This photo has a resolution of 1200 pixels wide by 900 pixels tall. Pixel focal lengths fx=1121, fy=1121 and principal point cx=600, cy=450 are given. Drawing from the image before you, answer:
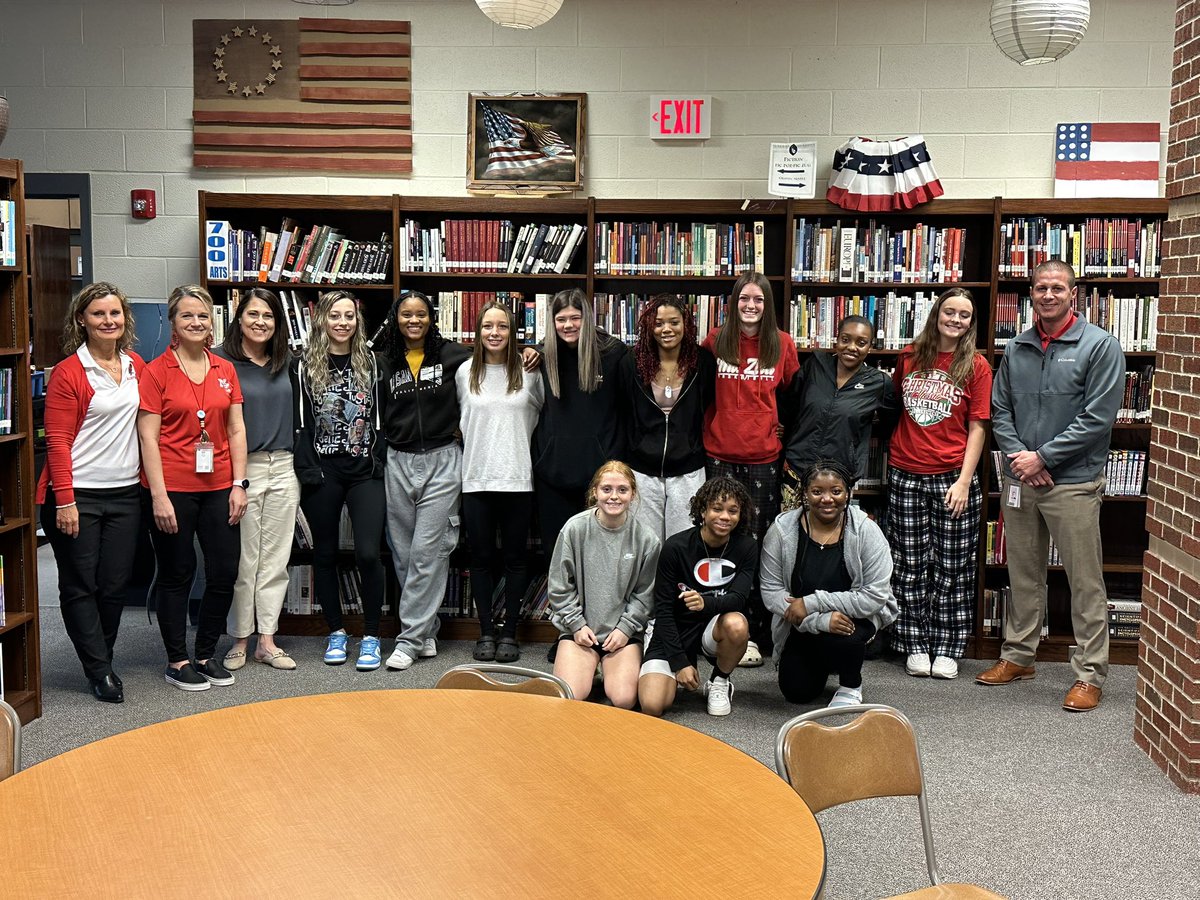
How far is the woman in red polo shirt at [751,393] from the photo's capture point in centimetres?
487

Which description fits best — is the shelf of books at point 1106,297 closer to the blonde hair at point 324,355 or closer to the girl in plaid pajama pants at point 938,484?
the girl in plaid pajama pants at point 938,484

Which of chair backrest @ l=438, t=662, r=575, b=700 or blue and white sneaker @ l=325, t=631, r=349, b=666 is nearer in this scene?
chair backrest @ l=438, t=662, r=575, b=700

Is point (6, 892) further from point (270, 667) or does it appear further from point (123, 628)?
point (123, 628)

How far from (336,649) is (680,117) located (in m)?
3.09

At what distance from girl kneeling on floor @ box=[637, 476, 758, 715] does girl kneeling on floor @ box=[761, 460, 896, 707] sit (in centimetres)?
14

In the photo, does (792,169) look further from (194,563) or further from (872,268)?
(194,563)

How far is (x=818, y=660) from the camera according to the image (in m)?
4.46

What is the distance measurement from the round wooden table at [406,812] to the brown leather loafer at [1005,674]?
2929 millimetres

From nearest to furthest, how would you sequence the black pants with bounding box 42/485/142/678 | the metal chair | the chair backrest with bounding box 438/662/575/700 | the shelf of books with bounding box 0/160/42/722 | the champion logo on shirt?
1. the metal chair
2. the chair backrest with bounding box 438/662/575/700
3. the shelf of books with bounding box 0/160/42/722
4. the black pants with bounding box 42/485/142/678
5. the champion logo on shirt

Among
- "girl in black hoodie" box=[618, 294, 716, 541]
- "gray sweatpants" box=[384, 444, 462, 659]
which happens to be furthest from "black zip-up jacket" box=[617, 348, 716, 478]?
"gray sweatpants" box=[384, 444, 462, 659]

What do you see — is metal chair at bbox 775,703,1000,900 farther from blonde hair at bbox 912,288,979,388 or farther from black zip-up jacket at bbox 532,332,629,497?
blonde hair at bbox 912,288,979,388

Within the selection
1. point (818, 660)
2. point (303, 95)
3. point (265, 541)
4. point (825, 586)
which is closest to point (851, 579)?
point (825, 586)

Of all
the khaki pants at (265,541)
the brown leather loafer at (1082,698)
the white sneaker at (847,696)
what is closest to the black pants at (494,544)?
the khaki pants at (265,541)

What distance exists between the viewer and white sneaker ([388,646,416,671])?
4.91m
